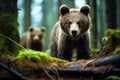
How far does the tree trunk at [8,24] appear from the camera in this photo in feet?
24.5

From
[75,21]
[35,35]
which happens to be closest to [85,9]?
[75,21]

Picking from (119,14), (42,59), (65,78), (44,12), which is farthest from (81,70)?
(44,12)

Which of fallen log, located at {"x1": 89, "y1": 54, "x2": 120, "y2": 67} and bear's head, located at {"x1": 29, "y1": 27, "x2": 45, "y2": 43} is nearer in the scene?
fallen log, located at {"x1": 89, "y1": 54, "x2": 120, "y2": 67}

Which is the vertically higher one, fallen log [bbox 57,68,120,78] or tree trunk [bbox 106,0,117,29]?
tree trunk [bbox 106,0,117,29]

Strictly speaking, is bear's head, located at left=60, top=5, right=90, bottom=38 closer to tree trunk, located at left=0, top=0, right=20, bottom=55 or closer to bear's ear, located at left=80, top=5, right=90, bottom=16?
bear's ear, located at left=80, top=5, right=90, bottom=16

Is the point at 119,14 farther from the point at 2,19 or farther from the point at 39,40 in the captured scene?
the point at 2,19

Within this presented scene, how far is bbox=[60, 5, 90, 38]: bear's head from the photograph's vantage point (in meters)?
8.37

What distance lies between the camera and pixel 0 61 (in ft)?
19.2

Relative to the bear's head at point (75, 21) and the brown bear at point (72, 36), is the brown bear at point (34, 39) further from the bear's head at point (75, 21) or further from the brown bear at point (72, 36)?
the bear's head at point (75, 21)

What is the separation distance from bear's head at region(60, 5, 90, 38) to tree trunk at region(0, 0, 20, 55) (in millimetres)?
1444

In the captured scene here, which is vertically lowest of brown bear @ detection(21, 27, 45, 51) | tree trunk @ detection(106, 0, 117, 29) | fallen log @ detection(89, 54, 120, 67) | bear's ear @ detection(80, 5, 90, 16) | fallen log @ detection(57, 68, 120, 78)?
brown bear @ detection(21, 27, 45, 51)

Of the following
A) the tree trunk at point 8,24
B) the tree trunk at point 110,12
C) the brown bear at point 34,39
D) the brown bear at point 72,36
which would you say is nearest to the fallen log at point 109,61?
the tree trunk at point 8,24

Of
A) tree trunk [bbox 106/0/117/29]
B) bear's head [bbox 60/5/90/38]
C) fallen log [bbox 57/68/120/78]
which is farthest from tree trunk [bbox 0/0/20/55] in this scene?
tree trunk [bbox 106/0/117/29]

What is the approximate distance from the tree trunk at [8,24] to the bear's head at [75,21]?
144cm
